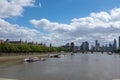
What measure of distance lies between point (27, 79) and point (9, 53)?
9087 cm

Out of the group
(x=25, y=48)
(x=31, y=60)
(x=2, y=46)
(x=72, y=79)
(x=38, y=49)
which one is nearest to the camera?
(x=72, y=79)

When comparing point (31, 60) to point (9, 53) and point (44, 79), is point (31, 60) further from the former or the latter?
point (44, 79)

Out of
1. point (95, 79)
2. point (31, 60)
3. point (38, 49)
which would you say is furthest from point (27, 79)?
point (38, 49)

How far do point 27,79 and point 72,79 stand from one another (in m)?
6.89

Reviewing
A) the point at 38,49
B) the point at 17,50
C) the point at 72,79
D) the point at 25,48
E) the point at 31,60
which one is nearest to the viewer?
the point at 72,79

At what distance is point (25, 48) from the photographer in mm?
162125

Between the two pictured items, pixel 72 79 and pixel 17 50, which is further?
pixel 17 50

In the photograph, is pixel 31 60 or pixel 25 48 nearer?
pixel 31 60

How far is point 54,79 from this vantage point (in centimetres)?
4416

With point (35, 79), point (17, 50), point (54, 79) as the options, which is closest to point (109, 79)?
point (54, 79)

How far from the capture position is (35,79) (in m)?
44.3

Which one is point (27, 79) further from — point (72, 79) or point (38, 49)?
point (38, 49)

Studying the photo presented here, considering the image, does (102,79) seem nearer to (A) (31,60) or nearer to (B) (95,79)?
(B) (95,79)

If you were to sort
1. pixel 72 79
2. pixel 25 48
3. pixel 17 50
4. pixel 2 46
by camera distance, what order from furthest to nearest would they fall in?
pixel 25 48
pixel 17 50
pixel 2 46
pixel 72 79
